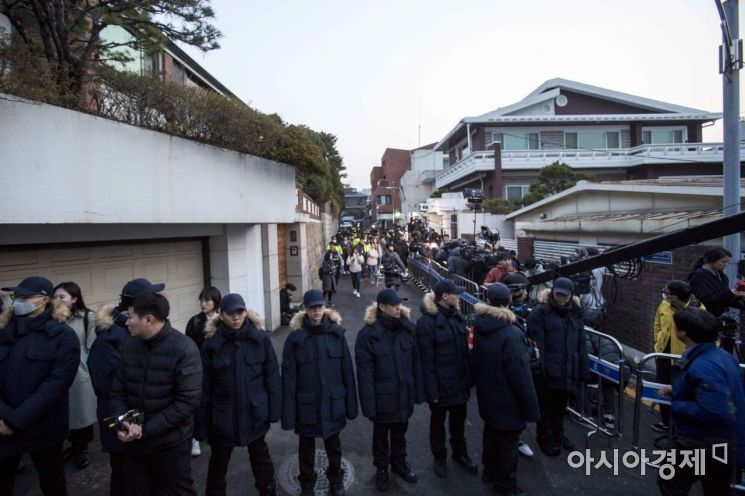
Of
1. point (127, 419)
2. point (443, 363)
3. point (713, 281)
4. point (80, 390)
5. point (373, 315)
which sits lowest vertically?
point (80, 390)

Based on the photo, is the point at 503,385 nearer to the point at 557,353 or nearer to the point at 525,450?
the point at 557,353

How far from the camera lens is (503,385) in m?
3.71

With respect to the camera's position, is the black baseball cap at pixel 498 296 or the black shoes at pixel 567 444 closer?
the black baseball cap at pixel 498 296

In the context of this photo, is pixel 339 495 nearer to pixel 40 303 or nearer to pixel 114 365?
pixel 114 365

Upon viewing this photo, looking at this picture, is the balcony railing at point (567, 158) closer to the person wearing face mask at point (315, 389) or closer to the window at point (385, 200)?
the person wearing face mask at point (315, 389)

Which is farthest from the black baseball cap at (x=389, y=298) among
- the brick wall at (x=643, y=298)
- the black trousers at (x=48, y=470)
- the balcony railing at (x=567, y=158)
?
the balcony railing at (x=567, y=158)

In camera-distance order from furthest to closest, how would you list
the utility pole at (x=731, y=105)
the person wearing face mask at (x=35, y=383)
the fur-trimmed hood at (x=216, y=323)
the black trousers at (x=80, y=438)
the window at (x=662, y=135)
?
the window at (x=662, y=135)
the utility pole at (x=731, y=105)
the black trousers at (x=80, y=438)
the fur-trimmed hood at (x=216, y=323)
the person wearing face mask at (x=35, y=383)

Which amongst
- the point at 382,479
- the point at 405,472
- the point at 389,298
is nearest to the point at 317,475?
the point at 382,479

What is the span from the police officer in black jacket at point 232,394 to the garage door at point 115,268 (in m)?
3.04

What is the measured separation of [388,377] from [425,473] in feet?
3.88

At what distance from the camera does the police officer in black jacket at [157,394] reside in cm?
284

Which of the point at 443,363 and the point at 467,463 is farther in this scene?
the point at 467,463

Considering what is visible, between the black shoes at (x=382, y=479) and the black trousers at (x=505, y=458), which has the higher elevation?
the black trousers at (x=505, y=458)

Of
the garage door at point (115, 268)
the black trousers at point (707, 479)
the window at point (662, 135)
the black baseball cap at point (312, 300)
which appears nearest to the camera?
the black trousers at point (707, 479)
